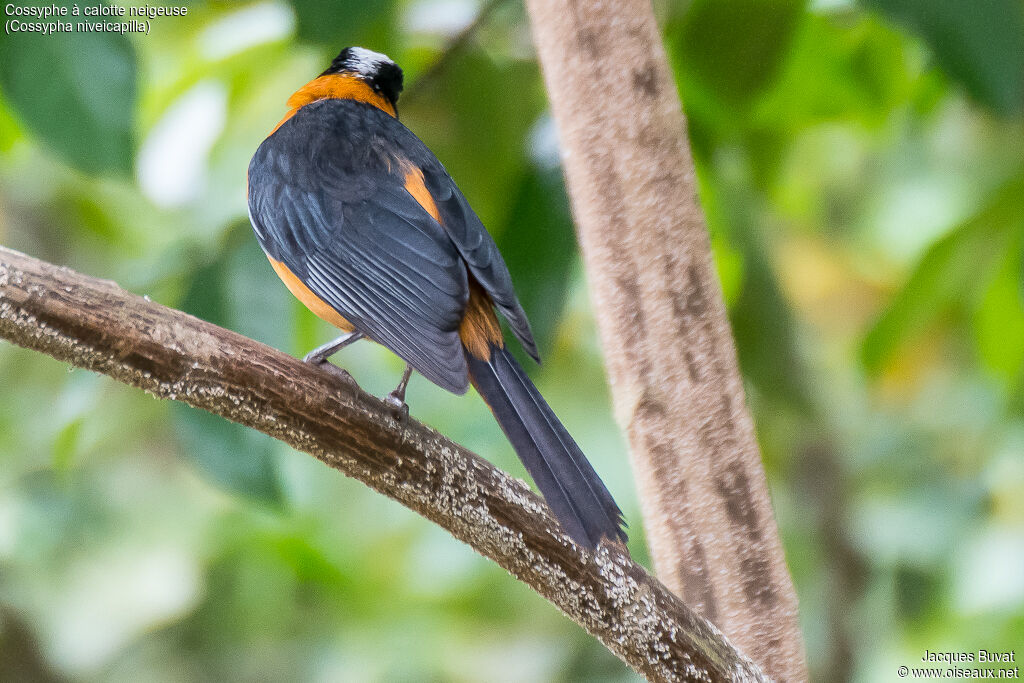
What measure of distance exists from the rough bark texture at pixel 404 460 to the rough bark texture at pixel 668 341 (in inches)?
6.8

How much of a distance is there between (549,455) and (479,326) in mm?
233

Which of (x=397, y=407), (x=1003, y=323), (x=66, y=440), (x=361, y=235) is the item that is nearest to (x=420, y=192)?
(x=361, y=235)

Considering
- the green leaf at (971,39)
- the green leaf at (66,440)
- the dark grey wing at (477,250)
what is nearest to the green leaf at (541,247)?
the dark grey wing at (477,250)

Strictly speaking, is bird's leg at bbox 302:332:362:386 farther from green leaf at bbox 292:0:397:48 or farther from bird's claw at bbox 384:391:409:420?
green leaf at bbox 292:0:397:48

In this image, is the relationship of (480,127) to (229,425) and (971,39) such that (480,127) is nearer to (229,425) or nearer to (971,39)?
(229,425)

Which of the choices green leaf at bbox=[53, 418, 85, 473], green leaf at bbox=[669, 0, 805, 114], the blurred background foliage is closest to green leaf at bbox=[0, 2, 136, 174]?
the blurred background foliage

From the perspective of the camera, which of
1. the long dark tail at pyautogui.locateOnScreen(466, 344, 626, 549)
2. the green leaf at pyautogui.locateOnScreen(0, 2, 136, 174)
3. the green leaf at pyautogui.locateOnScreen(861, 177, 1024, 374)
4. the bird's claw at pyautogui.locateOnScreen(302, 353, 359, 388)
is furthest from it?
the green leaf at pyautogui.locateOnScreen(861, 177, 1024, 374)

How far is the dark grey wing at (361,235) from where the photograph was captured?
1098 mm

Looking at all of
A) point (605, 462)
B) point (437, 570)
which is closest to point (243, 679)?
point (437, 570)

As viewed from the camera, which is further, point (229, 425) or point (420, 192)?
point (229, 425)

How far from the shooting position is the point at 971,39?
1350 mm

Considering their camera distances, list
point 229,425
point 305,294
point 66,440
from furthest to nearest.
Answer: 1. point 66,440
2. point 229,425
3. point 305,294

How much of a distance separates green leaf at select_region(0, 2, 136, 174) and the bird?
0.62ft

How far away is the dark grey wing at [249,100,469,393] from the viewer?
3.60 ft
